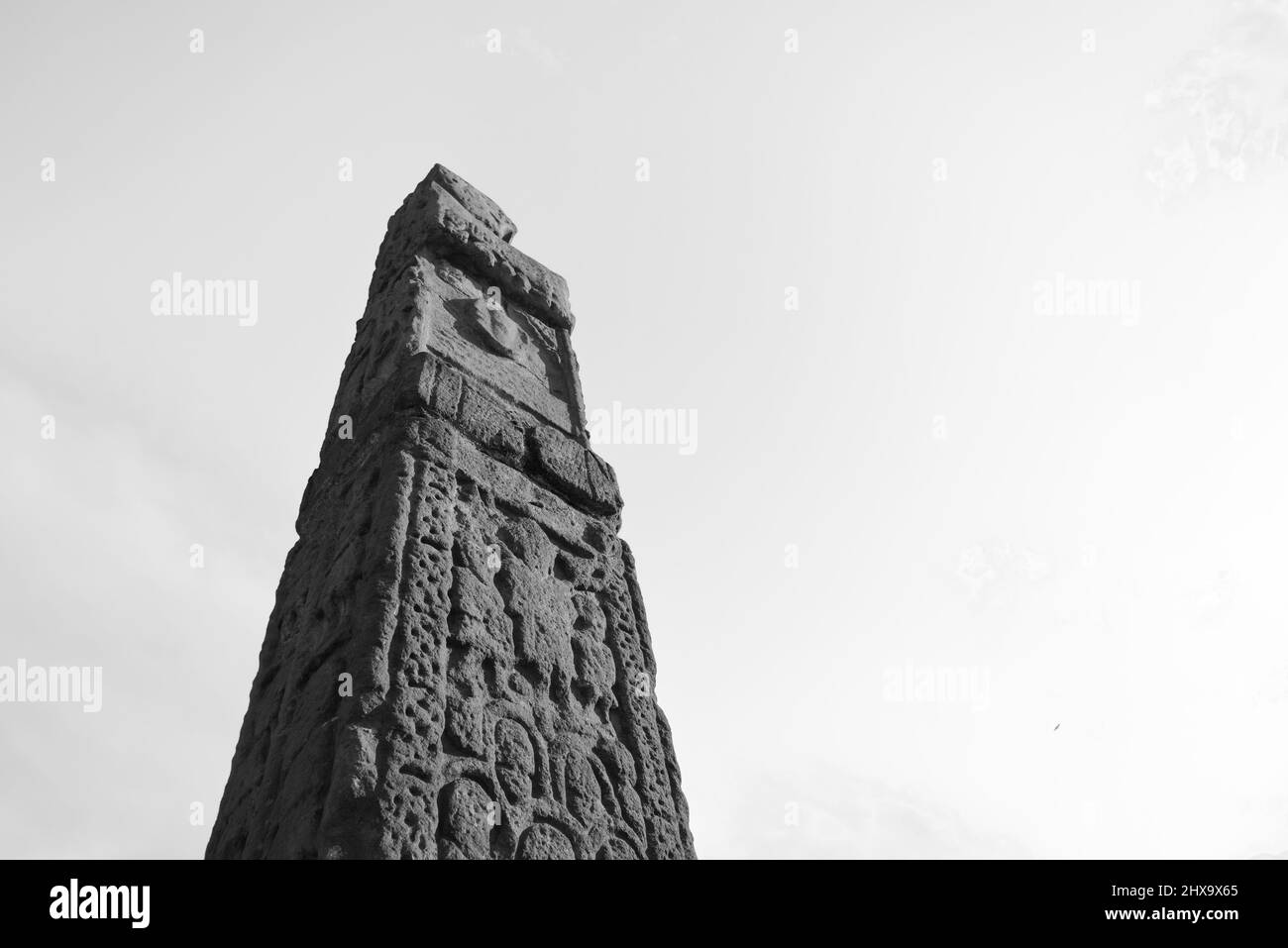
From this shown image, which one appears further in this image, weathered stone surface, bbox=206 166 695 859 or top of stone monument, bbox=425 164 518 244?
top of stone monument, bbox=425 164 518 244

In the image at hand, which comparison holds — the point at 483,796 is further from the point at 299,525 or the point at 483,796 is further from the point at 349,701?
the point at 299,525

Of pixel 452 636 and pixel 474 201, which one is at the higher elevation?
pixel 474 201

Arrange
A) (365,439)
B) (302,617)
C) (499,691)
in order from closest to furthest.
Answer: (499,691)
(302,617)
(365,439)

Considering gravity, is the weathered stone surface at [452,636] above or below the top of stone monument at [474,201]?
below

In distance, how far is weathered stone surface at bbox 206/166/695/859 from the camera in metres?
2.90

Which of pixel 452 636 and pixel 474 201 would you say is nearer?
pixel 452 636

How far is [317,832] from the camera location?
2719 millimetres

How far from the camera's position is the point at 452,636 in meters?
3.29

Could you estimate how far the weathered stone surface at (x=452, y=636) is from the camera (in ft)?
9.53

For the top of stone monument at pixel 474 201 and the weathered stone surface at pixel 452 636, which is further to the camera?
the top of stone monument at pixel 474 201

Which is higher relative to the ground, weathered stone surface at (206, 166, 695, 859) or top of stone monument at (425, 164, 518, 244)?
top of stone monument at (425, 164, 518, 244)
